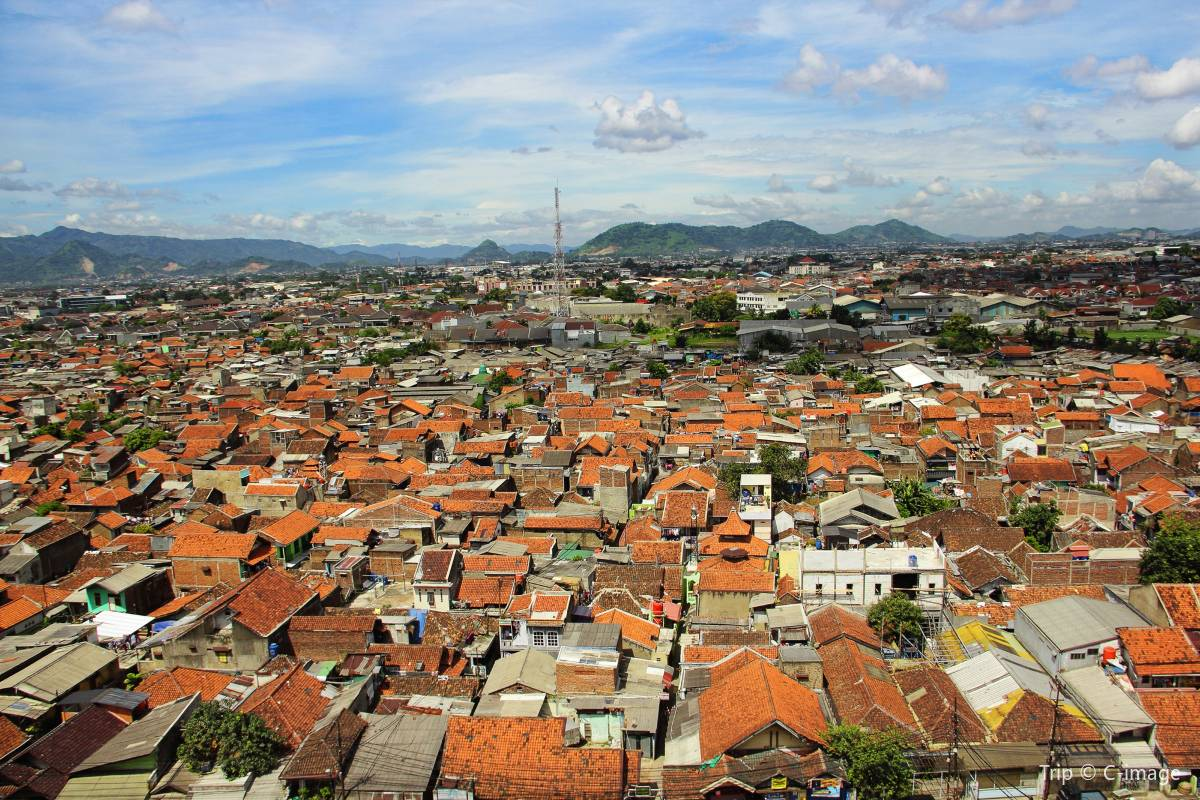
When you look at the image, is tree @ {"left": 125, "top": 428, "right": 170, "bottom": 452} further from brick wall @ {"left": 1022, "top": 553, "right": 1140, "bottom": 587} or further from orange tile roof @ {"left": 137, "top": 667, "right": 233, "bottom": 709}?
brick wall @ {"left": 1022, "top": 553, "right": 1140, "bottom": 587}

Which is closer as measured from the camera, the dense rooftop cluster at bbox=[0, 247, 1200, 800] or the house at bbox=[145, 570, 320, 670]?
the dense rooftop cluster at bbox=[0, 247, 1200, 800]

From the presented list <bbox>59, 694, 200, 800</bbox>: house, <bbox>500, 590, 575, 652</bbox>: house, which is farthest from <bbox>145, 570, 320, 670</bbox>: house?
<bbox>500, 590, 575, 652</bbox>: house

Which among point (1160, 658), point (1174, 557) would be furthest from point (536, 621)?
point (1174, 557)

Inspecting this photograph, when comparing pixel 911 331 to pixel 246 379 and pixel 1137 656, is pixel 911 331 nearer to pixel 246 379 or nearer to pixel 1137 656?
pixel 246 379

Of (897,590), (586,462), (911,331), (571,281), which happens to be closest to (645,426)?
(586,462)

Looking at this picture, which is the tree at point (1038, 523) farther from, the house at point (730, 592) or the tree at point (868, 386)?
the tree at point (868, 386)

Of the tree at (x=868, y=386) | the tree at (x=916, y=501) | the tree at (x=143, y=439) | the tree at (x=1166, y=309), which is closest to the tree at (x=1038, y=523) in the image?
the tree at (x=916, y=501)
